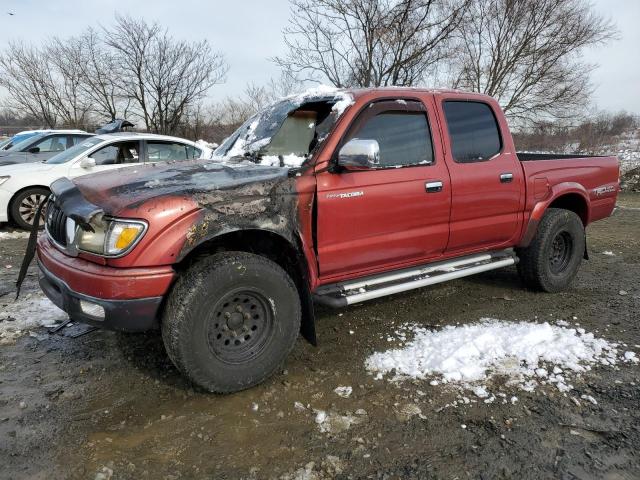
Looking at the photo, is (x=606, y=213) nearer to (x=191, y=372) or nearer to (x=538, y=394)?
(x=538, y=394)

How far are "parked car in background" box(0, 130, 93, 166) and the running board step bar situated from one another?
7.83 metres

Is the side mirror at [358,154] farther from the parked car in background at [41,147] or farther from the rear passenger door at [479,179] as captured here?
the parked car in background at [41,147]

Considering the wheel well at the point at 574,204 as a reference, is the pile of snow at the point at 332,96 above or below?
above

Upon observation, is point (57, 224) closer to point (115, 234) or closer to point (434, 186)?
point (115, 234)

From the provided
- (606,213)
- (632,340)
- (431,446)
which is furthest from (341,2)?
(431,446)

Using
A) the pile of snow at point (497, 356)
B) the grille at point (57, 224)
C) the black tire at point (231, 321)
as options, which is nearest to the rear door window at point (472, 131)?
the pile of snow at point (497, 356)

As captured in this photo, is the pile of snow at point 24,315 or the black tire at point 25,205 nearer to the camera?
the pile of snow at point 24,315

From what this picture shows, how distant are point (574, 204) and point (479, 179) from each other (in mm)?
1717

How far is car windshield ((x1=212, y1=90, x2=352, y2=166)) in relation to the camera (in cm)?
336

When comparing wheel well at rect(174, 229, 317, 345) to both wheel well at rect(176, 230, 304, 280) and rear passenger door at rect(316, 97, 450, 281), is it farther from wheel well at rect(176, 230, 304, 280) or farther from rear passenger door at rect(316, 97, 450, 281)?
rear passenger door at rect(316, 97, 450, 281)

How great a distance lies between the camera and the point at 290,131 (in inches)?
142

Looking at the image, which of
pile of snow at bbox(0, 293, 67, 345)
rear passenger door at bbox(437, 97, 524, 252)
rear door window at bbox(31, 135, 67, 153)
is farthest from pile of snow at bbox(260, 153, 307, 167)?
rear door window at bbox(31, 135, 67, 153)

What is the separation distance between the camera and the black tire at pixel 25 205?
7449mm

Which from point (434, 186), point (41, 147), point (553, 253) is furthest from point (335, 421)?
point (41, 147)
